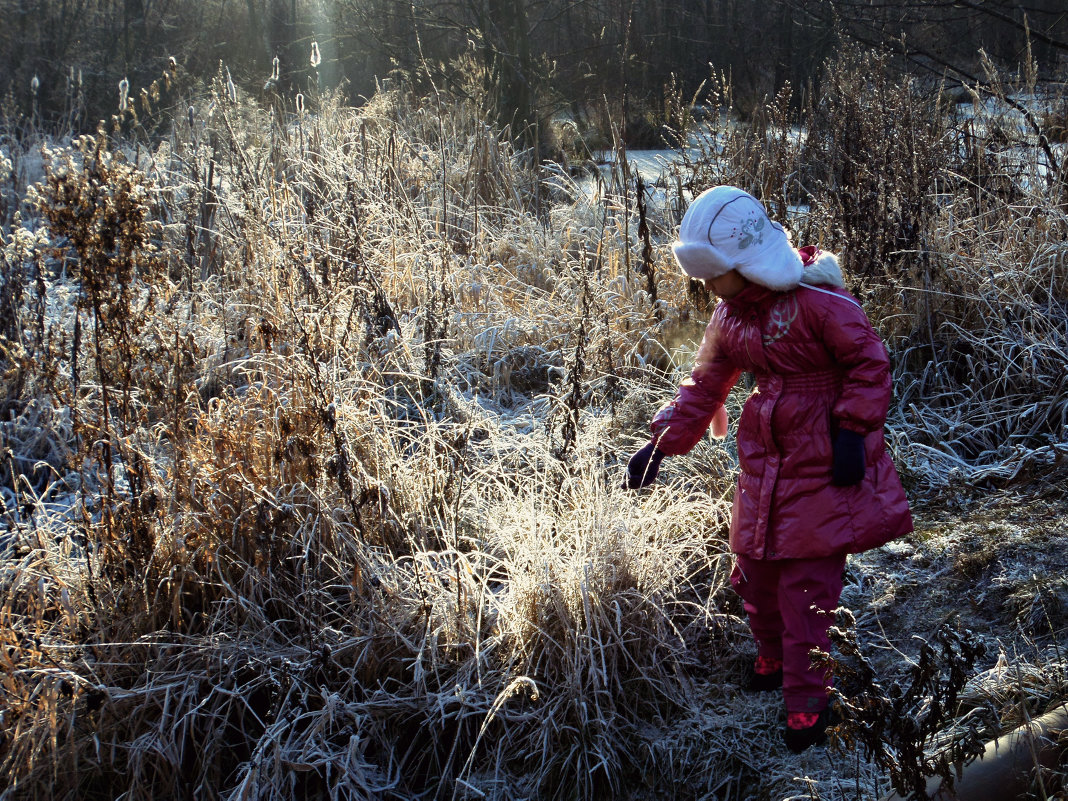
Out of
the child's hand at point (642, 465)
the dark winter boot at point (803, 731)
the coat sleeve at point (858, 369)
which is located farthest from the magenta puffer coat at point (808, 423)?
the dark winter boot at point (803, 731)

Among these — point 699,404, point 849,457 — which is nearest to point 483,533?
point 699,404

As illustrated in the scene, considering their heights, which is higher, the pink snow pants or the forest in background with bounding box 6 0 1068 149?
the forest in background with bounding box 6 0 1068 149

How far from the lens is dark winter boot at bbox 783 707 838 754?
2277 mm

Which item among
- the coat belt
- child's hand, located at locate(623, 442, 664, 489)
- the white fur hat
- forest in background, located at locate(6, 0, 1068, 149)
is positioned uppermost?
forest in background, located at locate(6, 0, 1068, 149)

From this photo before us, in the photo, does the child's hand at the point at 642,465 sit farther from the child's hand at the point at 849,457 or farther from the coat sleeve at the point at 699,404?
the child's hand at the point at 849,457

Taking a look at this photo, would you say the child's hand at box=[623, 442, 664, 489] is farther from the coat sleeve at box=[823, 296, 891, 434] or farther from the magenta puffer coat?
the coat sleeve at box=[823, 296, 891, 434]

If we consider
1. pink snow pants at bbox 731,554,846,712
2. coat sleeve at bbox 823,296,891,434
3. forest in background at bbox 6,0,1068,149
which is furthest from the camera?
forest in background at bbox 6,0,1068,149

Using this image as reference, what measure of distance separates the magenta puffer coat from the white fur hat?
64mm

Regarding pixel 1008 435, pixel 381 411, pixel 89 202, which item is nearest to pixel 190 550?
pixel 381 411

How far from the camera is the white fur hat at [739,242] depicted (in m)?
2.23

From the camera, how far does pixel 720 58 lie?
1416 cm

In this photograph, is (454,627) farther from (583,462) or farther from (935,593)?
(935,593)

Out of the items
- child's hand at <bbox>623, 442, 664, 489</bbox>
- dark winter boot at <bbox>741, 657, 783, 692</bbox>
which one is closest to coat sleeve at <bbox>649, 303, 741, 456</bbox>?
child's hand at <bbox>623, 442, 664, 489</bbox>

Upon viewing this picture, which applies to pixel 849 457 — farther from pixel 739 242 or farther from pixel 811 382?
pixel 739 242
